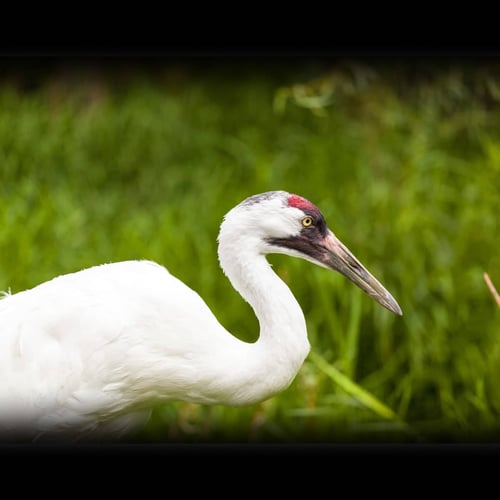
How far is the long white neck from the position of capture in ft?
7.27

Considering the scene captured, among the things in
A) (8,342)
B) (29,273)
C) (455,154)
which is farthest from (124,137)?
(8,342)

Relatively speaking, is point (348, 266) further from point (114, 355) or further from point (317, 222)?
point (114, 355)

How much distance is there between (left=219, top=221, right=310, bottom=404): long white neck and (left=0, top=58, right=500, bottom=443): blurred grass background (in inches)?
29.7

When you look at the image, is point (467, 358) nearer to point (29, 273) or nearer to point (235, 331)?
point (235, 331)

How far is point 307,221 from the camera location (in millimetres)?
2219

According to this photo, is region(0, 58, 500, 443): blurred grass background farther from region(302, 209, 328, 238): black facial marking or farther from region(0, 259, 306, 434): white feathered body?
region(302, 209, 328, 238): black facial marking

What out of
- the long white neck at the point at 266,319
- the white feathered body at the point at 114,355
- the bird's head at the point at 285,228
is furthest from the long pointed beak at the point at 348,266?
the white feathered body at the point at 114,355

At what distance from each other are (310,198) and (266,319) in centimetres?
188

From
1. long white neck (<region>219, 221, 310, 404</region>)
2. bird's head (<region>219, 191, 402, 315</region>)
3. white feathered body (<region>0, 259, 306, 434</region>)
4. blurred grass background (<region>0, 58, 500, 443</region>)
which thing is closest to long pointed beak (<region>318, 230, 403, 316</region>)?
bird's head (<region>219, 191, 402, 315</region>)

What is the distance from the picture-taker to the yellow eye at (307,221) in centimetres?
221

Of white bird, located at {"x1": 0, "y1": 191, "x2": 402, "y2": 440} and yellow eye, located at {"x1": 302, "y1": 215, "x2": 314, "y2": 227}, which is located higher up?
yellow eye, located at {"x1": 302, "y1": 215, "x2": 314, "y2": 227}

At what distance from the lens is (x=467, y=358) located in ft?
11.4

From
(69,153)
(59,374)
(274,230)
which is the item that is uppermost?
(69,153)

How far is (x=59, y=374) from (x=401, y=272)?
174 cm
